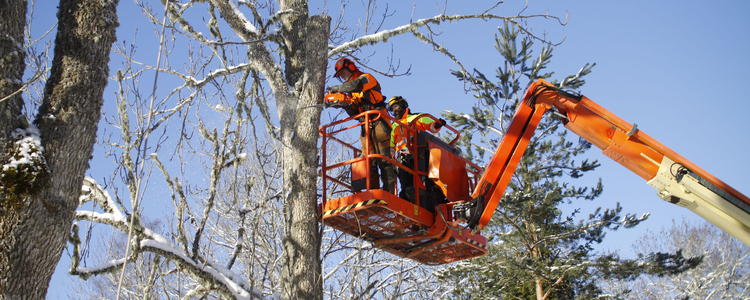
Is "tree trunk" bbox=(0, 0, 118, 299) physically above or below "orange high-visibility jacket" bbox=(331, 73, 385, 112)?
below

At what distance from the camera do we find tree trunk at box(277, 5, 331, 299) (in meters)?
5.54

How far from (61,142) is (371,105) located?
383 centimetres

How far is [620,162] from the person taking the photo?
7.00m

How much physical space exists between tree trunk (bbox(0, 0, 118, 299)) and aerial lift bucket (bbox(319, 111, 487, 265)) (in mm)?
2774

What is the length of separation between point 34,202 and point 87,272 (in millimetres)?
1440

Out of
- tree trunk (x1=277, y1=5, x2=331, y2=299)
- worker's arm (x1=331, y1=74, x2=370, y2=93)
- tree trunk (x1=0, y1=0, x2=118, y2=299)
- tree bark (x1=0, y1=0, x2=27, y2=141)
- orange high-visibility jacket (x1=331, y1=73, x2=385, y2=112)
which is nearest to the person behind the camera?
→ tree trunk (x1=0, y1=0, x2=118, y2=299)

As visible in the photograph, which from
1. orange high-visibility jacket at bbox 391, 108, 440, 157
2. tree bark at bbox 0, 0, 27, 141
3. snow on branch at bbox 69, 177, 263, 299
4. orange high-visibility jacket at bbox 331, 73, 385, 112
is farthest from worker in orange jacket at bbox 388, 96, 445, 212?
tree bark at bbox 0, 0, 27, 141

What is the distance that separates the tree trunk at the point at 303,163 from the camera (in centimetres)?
554

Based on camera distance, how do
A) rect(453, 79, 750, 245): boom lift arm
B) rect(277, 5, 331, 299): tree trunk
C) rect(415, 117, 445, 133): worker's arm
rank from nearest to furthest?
1. rect(277, 5, 331, 299): tree trunk
2. rect(453, 79, 750, 245): boom lift arm
3. rect(415, 117, 445, 133): worker's arm

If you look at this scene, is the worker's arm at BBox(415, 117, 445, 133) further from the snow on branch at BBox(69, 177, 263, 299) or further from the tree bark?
the tree bark

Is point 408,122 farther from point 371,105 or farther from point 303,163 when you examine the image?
point 303,163

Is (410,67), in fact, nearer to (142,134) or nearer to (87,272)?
(142,134)

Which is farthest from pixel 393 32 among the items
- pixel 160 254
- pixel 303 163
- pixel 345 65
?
pixel 160 254

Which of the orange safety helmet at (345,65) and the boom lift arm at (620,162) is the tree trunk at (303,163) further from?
the boom lift arm at (620,162)
